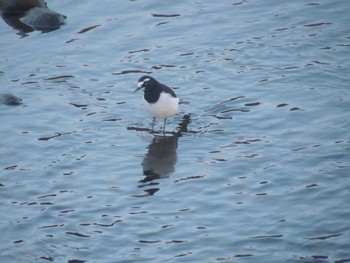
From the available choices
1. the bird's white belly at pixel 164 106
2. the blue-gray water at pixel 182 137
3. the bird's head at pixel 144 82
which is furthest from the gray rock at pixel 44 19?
the bird's white belly at pixel 164 106

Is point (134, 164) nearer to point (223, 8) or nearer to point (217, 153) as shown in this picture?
point (217, 153)

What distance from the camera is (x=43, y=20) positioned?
821 inches

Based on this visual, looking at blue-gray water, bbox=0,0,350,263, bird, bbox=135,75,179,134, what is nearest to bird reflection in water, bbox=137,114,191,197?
blue-gray water, bbox=0,0,350,263

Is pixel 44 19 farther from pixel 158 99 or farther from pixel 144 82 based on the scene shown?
pixel 158 99

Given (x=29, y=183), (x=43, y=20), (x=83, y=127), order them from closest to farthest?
(x=29, y=183)
(x=83, y=127)
(x=43, y=20)

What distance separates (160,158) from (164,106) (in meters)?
1.14

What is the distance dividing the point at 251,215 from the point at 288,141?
2748 mm

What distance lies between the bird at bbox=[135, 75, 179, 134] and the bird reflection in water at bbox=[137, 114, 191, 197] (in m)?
0.43

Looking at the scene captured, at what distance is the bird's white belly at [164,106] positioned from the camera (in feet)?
50.3

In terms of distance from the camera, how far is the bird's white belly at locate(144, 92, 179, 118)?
15.3m

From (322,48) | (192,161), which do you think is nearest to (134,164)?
(192,161)

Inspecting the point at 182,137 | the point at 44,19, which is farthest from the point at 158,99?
the point at 44,19

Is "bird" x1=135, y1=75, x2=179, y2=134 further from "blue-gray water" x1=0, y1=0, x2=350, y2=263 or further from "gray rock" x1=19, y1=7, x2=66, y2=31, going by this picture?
"gray rock" x1=19, y1=7, x2=66, y2=31

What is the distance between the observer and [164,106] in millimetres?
15297
